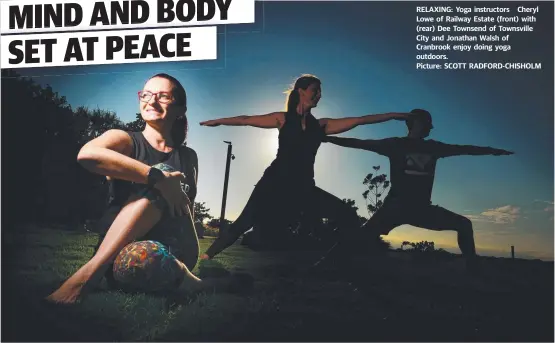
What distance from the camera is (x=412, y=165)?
4.69 meters

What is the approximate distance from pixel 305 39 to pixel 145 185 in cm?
183

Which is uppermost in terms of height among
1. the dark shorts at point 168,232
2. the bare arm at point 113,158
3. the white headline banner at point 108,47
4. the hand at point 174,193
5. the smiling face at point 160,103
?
the white headline banner at point 108,47

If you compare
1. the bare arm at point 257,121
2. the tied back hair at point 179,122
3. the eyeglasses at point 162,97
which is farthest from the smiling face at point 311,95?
the eyeglasses at point 162,97

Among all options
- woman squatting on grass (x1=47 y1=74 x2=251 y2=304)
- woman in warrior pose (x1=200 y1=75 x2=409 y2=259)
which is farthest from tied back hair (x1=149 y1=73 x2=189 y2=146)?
woman in warrior pose (x1=200 y1=75 x2=409 y2=259)

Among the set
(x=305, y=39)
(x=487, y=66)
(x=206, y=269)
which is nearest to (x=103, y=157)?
(x=206, y=269)

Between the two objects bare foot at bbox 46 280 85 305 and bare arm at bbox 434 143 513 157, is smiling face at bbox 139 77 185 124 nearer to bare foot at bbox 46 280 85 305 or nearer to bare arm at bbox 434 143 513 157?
bare foot at bbox 46 280 85 305

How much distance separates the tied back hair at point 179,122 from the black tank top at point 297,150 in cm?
79

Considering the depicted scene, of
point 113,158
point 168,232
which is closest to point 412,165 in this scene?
point 168,232

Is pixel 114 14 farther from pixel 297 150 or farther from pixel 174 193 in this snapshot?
pixel 297 150

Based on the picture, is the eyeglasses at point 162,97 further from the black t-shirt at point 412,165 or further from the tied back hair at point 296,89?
the black t-shirt at point 412,165

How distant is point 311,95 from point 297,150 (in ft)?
1.57

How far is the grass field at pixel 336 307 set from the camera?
14.6 feet

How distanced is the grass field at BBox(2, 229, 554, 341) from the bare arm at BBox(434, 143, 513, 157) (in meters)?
0.89

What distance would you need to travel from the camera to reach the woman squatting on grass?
459 centimetres
